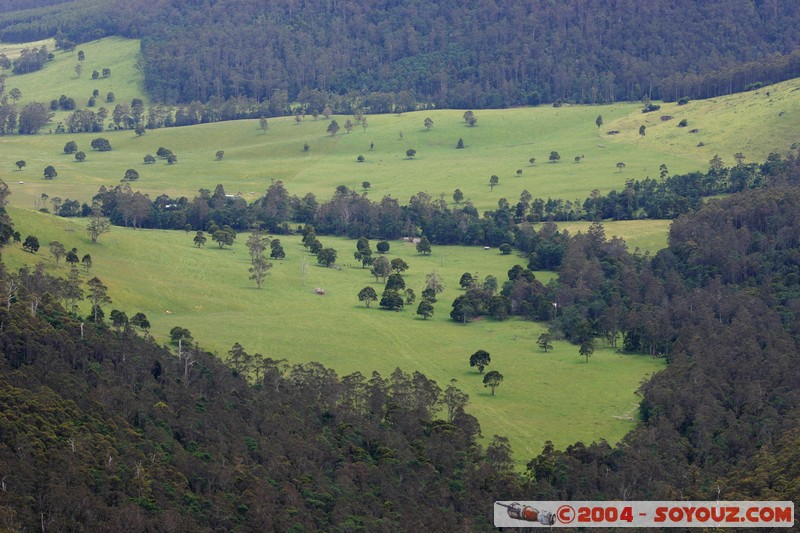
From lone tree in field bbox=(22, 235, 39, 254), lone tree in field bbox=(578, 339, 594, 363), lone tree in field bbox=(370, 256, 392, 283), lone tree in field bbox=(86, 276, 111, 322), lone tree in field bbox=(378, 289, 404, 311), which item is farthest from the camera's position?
lone tree in field bbox=(370, 256, 392, 283)

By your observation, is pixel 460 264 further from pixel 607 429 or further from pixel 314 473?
pixel 314 473

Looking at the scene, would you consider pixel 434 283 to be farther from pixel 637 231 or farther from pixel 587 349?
pixel 637 231

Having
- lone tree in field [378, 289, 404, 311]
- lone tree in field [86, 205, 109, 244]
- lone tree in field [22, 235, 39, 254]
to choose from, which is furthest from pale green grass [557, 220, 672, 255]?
lone tree in field [22, 235, 39, 254]

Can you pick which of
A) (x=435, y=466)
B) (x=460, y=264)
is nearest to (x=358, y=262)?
(x=460, y=264)

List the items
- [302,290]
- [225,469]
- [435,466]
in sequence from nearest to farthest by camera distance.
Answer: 1. [225,469]
2. [435,466]
3. [302,290]

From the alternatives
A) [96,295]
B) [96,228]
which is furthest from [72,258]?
[96,228]

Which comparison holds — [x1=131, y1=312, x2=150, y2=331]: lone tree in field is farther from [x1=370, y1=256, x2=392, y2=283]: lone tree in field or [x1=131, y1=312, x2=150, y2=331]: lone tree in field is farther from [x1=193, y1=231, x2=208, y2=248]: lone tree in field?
[x1=193, y1=231, x2=208, y2=248]: lone tree in field
